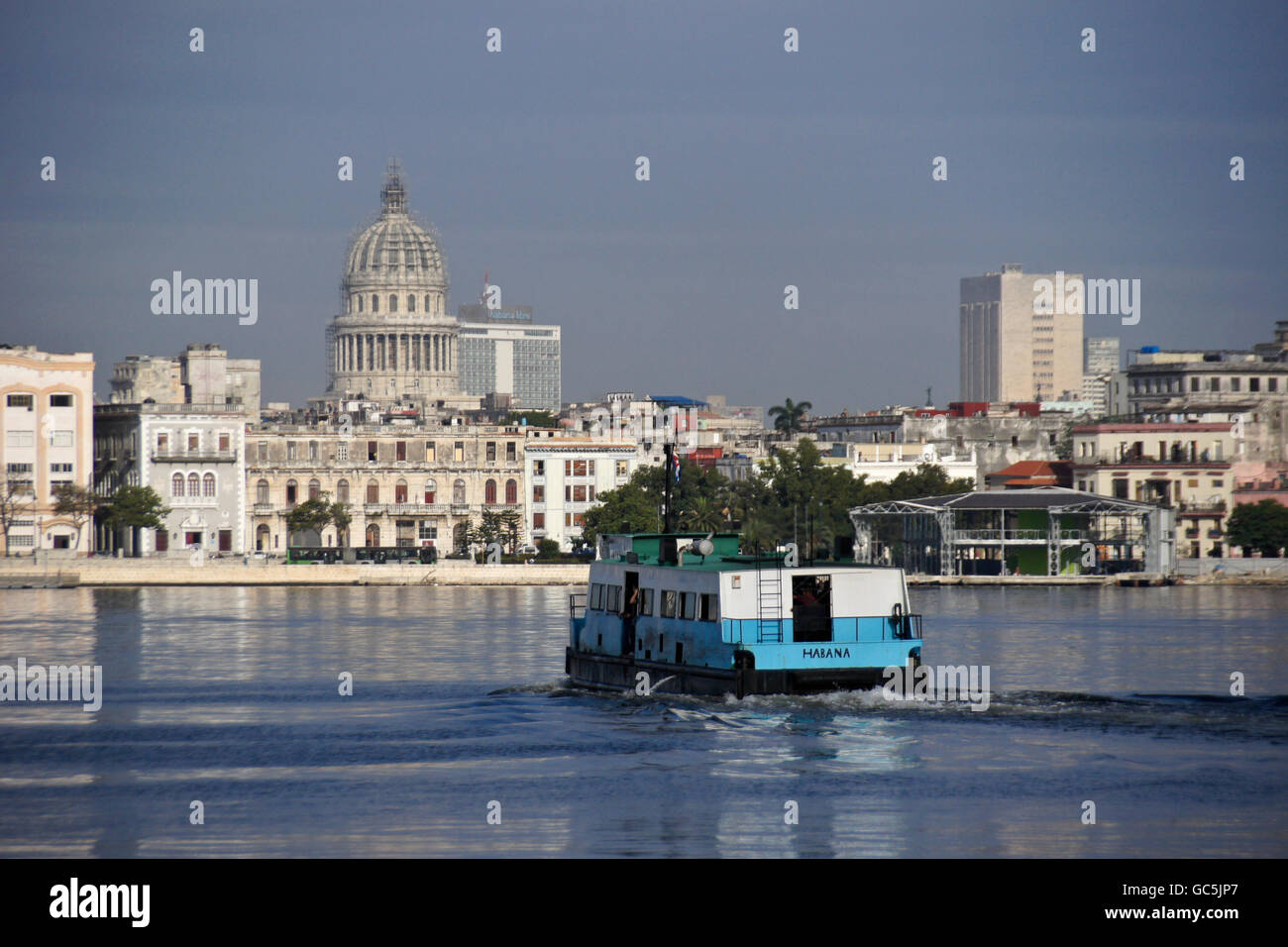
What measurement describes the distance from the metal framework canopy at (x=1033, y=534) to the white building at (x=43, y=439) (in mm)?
45867

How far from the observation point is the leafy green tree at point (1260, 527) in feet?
354

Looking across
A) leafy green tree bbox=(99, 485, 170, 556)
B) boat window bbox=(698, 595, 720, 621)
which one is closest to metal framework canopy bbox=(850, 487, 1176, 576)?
leafy green tree bbox=(99, 485, 170, 556)

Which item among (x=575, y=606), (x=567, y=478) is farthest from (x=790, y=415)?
(x=575, y=606)

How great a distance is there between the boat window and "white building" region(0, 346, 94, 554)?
83922mm

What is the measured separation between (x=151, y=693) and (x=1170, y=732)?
72.0ft

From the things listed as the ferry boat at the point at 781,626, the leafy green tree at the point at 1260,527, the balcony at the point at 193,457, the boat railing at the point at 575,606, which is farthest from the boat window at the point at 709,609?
the balcony at the point at 193,457

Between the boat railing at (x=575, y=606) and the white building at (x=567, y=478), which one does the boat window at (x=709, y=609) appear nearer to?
the boat railing at (x=575, y=606)

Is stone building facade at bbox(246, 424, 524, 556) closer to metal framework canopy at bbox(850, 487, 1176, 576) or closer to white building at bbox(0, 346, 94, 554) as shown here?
white building at bbox(0, 346, 94, 554)

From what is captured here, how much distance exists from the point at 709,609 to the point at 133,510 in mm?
81898

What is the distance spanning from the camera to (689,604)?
35.8 metres

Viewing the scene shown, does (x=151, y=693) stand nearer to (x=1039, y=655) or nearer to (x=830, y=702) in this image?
(x=830, y=702)

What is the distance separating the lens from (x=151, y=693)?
4200cm

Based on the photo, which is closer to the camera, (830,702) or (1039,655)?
(830,702)
